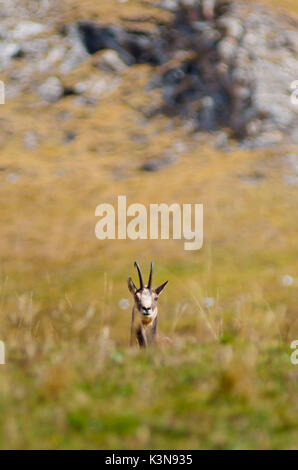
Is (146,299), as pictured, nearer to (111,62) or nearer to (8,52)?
(111,62)

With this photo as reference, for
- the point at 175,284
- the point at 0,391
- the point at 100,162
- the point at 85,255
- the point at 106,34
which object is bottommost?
the point at 0,391

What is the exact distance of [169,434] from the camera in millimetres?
3508

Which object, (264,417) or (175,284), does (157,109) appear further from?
(264,417)

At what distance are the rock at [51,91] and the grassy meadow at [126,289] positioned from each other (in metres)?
1.27

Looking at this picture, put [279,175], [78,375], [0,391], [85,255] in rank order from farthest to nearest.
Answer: [279,175] → [85,255] → [78,375] → [0,391]

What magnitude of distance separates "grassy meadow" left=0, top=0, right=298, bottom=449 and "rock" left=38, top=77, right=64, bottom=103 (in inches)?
49.9

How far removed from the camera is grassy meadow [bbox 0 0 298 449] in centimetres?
370

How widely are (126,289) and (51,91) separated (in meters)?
26.7

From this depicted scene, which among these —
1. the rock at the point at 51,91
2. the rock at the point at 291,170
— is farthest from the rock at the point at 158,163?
the rock at the point at 51,91

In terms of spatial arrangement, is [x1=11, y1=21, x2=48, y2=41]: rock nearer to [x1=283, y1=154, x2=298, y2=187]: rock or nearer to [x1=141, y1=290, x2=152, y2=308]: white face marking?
[x1=283, y1=154, x2=298, y2=187]: rock

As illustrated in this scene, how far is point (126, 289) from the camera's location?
86.0 ft

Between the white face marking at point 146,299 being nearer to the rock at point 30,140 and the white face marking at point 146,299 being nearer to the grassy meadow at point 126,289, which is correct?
the grassy meadow at point 126,289

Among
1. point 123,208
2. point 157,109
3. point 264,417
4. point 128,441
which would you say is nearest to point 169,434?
point 128,441

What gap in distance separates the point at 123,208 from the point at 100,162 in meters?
7.66
